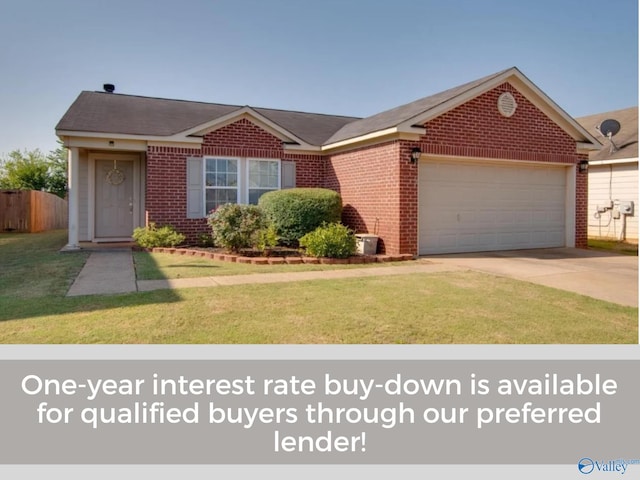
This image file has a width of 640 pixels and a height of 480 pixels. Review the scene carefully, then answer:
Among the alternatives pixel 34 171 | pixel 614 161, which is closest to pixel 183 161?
pixel 614 161

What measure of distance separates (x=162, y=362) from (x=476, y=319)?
351 cm

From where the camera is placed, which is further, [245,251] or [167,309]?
[245,251]

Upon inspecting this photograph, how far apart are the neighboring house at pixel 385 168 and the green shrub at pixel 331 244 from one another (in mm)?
1355

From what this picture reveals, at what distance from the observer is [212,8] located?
498 inches

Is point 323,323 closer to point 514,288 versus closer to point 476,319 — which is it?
point 476,319

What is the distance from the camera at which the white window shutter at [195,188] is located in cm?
1285

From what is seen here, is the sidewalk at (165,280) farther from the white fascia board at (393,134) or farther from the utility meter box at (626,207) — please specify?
the utility meter box at (626,207)

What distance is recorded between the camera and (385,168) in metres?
11.5

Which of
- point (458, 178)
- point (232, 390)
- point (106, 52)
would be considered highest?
point (106, 52)

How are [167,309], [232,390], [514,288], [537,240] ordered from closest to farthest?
1. [232,390]
2. [167,309]
3. [514,288]
4. [537,240]

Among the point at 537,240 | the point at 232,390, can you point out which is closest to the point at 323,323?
the point at 232,390

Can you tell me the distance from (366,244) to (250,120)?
16.8 feet

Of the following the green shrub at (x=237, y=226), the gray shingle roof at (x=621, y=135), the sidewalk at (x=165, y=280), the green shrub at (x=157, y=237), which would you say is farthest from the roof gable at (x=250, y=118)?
the gray shingle roof at (x=621, y=135)

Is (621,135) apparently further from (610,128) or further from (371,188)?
(371,188)
